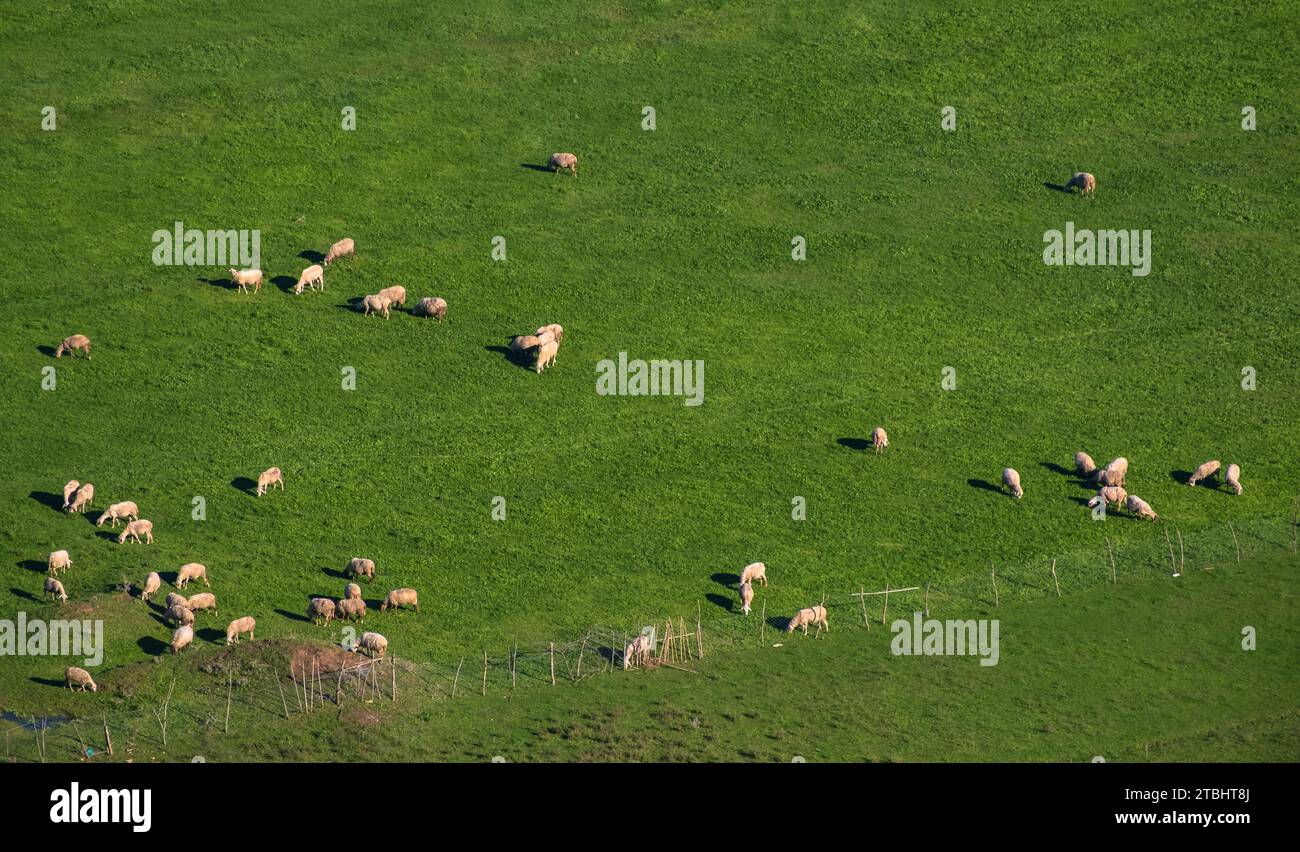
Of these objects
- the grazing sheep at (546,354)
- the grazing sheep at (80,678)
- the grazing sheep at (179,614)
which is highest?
the grazing sheep at (546,354)

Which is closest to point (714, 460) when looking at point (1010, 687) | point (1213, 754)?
point (1010, 687)

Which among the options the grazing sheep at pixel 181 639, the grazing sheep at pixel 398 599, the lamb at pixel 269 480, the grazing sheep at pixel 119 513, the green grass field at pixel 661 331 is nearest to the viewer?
the grazing sheep at pixel 181 639

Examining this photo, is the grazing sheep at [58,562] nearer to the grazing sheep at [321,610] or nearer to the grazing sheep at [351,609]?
the grazing sheep at [321,610]

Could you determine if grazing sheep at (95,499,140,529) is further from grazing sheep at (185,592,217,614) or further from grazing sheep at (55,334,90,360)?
grazing sheep at (55,334,90,360)

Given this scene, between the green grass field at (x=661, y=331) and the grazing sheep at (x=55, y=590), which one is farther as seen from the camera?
the green grass field at (x=661, y=331)

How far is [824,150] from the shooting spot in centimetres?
9588

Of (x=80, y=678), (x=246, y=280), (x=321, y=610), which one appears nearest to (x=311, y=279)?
(x=246, y=280)

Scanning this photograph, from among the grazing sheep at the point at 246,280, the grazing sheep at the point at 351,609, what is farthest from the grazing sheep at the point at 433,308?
the grazing sheep at the point at 351,609

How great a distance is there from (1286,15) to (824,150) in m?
25.6

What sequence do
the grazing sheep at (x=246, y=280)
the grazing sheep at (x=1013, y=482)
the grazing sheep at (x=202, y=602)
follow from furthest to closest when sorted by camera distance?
the grazing sheep at (x=246, y=280), the grazing sheep at (x=1013, y=482), the grazing sheep at (x=202, y=602)

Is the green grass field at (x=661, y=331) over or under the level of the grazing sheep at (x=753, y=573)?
over

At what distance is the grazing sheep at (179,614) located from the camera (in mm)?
67938

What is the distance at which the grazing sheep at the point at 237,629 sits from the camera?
2648 inches

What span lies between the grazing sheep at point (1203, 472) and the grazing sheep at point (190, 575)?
114ft
